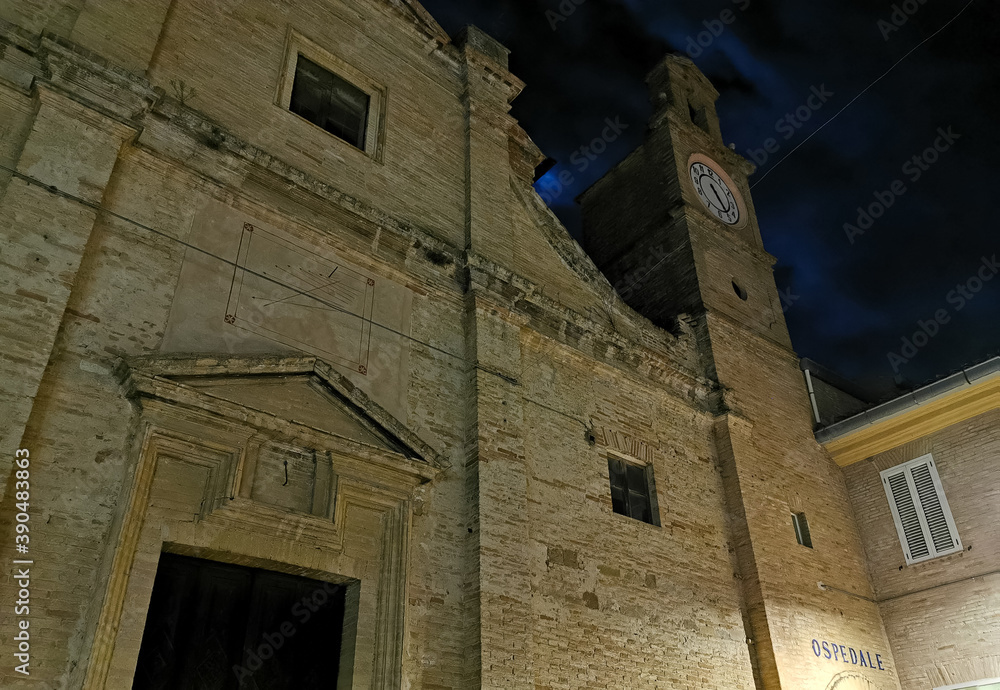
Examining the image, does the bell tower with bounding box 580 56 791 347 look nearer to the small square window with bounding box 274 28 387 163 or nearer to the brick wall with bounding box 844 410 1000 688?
the brick wall with bounding box 844 410 1000 688

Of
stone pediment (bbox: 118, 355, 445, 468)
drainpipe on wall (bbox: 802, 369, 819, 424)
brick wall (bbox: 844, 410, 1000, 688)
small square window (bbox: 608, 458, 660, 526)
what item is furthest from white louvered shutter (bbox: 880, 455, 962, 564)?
stone pediment (bbox: 118, 355, 445, 468)


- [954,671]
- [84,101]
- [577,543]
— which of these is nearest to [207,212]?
[84,101]

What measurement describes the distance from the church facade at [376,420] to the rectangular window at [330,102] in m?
0.04

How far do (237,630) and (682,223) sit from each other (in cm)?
928

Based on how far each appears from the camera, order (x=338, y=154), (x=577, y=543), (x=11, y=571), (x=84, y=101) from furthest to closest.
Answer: (x=338, y=154) < (x=577, y=543) < (x=84, y=101) < (x=11, y=571)

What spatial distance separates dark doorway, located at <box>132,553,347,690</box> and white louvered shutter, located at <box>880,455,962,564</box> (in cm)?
837

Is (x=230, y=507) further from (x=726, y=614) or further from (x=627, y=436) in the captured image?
(x=726, y=614)

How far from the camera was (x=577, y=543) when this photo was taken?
7.80 metres

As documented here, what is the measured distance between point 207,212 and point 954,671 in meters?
10.5

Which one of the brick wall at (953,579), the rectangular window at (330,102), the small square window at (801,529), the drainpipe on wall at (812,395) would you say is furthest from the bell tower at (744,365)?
the rectangular window at (330,102)

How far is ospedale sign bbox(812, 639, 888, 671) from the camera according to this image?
367 inches

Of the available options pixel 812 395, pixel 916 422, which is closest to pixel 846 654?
pixel 916 422

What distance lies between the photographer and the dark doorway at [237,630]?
17.1 feet

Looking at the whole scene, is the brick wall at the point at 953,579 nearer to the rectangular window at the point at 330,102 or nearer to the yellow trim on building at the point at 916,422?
the yellow trim on building at the point at 916,422
